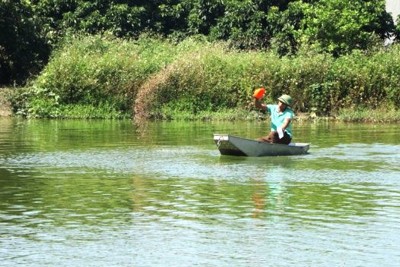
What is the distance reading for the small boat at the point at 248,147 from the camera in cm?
2142

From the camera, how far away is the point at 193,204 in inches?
607

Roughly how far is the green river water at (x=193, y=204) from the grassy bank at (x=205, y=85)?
9577mm

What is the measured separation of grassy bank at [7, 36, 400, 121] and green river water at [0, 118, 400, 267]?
958cm

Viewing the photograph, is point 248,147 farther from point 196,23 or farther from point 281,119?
point 196,23

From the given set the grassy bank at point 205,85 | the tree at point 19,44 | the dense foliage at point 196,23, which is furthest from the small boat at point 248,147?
the tree at point 19,44

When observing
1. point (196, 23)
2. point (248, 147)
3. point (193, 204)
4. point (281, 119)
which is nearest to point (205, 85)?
point (196, 23)

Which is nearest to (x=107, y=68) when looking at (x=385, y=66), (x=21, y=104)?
(x=21, y=104)

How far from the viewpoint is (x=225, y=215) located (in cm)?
1443

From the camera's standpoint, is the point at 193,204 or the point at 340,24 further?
the point at 340,24

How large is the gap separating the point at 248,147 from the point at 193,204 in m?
6.36

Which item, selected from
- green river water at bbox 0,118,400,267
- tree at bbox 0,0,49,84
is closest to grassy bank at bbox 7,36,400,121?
tree at bbox 0,0,49,84

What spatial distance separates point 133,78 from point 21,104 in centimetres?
416

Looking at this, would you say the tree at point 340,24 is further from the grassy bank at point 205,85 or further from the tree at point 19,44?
the tree at point 19,44

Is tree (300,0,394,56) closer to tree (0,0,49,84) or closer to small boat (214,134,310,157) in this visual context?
tree (0,0,49,84)
